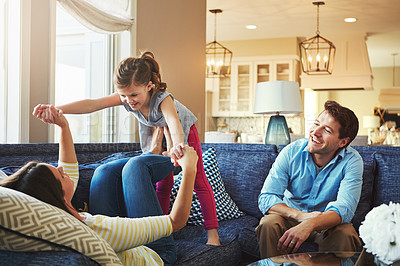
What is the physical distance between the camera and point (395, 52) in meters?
9.76

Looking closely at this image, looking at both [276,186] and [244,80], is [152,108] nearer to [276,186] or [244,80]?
[276,186]

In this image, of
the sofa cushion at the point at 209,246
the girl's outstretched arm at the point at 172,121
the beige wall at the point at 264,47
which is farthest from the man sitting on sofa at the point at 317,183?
the beige wall at the point at 264,47

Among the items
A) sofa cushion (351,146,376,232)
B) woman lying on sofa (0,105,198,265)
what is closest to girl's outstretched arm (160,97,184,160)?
woman lying on sofa (0,105,198,265)

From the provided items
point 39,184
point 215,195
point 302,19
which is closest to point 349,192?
point 215,195

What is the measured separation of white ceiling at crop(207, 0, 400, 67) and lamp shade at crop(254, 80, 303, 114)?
120 inches

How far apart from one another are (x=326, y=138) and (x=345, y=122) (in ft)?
0.40

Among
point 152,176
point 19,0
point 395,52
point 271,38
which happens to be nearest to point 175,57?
point 19,0

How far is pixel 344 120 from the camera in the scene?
213cm

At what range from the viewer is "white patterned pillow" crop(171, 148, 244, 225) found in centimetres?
239

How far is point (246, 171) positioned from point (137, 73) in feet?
3.34

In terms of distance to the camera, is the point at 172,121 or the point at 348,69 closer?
the point at 172,121

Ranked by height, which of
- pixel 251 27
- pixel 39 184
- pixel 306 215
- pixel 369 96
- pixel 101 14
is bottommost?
pixel 306 215

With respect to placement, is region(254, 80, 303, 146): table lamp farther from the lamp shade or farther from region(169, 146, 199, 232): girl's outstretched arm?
region(169, 146, 199, 232): girl's outstretched arm

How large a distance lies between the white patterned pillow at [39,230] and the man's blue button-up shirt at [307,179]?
4.28ft
